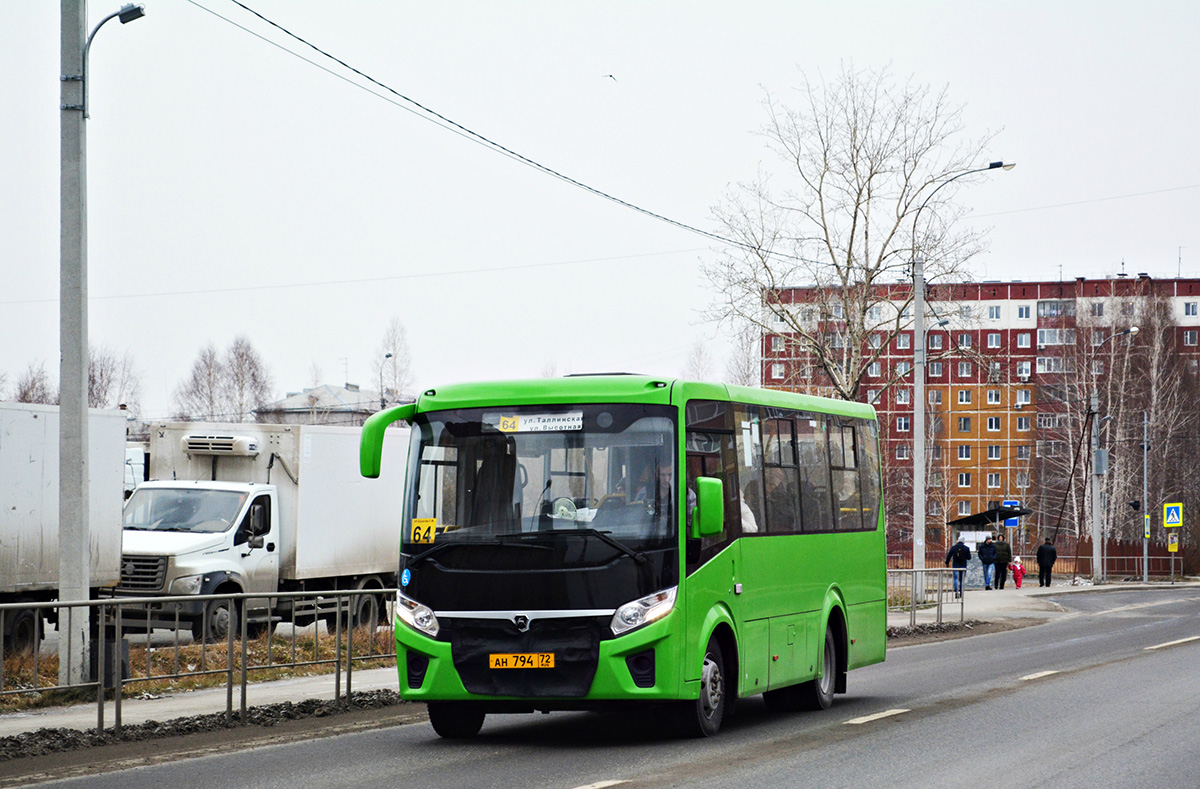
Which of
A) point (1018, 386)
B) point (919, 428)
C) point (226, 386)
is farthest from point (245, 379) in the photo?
point (919, 428)

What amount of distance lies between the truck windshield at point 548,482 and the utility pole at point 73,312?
460 cm

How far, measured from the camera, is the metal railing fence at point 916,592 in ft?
94.6

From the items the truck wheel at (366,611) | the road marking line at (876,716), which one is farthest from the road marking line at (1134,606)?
the truck wheel at (366,611)

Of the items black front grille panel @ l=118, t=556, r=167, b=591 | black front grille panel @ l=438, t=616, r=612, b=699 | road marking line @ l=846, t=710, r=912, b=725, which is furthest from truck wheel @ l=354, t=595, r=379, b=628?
black front grille panel @ l=118, t=556, r=167, b=591

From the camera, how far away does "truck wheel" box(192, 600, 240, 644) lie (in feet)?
41.9

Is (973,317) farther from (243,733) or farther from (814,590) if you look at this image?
(243,733)

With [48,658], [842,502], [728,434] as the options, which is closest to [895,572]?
[842,502]

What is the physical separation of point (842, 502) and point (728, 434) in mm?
3148

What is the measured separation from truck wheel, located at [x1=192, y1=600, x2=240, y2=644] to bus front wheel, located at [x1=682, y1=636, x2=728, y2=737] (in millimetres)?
4002

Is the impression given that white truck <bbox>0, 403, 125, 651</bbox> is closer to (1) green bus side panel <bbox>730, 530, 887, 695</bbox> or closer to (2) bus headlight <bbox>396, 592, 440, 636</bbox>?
(2) bus headlight <bbox>396, 592, 440, 636</bbox>

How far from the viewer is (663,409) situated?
11656 mm

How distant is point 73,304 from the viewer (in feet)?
49.2

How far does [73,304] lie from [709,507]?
7.25m

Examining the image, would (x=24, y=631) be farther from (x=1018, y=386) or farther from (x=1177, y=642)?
(x=1018, y=386)
